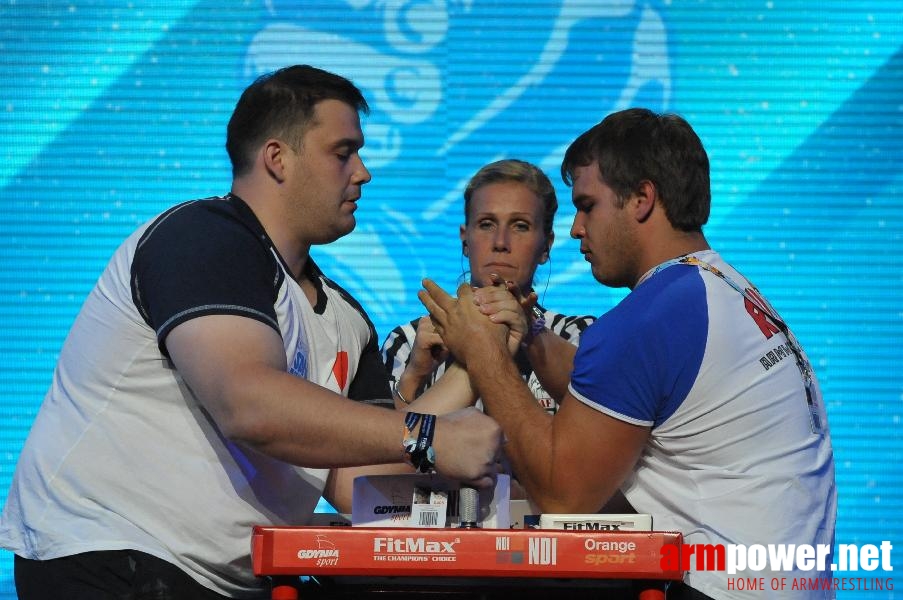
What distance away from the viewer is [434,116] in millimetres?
4133

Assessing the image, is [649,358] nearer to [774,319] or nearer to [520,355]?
[774,319]

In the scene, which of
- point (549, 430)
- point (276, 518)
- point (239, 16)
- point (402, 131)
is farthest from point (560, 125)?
point (276, 518)

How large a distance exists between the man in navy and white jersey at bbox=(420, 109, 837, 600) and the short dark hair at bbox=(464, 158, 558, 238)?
42.4 inches

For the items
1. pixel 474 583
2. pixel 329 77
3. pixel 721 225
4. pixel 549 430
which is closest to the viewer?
pixel 474 583

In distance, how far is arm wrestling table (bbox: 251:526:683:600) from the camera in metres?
1.46

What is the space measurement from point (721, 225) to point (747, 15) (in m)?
0.81

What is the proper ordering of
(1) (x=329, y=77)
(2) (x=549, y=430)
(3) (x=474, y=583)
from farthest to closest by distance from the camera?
(1) (x=329, y=77) < (2) (x=549, y=430) < (3) (x=474, y=583)

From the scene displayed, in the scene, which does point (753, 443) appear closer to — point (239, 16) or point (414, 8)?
point (414, 8)

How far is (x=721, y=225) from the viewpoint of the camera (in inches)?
161

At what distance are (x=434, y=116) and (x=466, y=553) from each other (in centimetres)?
287

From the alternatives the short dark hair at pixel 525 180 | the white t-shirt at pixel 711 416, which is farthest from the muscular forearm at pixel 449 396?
the short dark hair at pixel 525 180

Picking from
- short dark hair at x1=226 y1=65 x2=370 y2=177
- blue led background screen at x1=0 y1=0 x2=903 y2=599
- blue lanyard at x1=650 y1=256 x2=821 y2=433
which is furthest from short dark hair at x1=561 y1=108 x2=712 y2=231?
blue led background screen at x1=0 y1=0 x2=903 y2=599

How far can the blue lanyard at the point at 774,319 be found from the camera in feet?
6.41

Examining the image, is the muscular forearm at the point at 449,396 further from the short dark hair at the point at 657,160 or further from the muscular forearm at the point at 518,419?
the short dark hair at the point at 657,160
